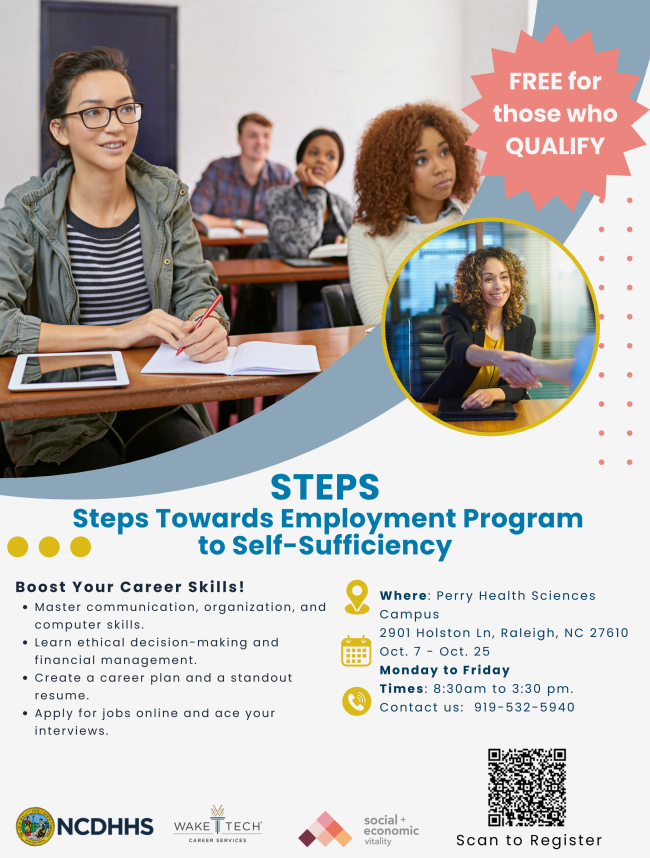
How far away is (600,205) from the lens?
129cm

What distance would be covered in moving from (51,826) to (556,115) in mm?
1460

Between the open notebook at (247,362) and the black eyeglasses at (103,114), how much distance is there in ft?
1.47

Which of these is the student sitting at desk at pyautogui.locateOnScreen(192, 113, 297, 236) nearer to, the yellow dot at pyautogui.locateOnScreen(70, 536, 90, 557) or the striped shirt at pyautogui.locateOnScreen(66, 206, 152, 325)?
the striped shirt at pyautogui.locateOnScreen(66, 206, 152, 325)

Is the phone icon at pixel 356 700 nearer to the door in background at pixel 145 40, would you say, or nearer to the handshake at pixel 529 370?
the handshake at pixel 529 370

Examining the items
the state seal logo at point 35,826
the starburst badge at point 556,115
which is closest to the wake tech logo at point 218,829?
the state seal logo at point 35,826

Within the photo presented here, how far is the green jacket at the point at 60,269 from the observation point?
1.47 m

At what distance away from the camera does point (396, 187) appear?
1704mm

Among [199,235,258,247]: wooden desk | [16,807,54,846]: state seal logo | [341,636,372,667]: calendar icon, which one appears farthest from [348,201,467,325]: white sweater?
[199,235,258,247]: wooden desk

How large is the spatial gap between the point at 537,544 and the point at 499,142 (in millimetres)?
672

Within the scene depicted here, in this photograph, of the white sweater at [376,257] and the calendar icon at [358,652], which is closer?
the calendar icon at [358,652]

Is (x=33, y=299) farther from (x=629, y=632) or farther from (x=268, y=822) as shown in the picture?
(x=629, y=632)

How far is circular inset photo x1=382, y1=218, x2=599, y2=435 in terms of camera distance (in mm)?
1294

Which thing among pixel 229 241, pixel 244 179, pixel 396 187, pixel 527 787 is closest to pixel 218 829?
pixel 527 787

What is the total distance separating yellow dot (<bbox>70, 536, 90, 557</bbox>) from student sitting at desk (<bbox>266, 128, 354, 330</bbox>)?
2018 millimetres
